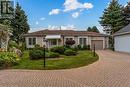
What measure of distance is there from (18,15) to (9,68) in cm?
3467

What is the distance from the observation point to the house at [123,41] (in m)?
30.7

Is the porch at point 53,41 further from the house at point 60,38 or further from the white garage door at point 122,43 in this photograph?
the white garage door at point 122,43

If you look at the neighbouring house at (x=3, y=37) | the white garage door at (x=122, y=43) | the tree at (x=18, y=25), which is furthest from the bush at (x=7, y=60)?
the tree at (x=18, y=25)

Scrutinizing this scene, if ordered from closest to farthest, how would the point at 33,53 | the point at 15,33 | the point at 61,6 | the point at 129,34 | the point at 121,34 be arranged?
the point at 33,53, the point at 129,34, the point at 121,34, the point at 61,6, the point at 15,33

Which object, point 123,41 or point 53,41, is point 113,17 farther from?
point 123,41

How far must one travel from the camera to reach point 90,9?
38531 millimetres

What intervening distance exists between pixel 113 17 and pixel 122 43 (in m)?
15.1

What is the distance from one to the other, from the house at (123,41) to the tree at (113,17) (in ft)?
36.1

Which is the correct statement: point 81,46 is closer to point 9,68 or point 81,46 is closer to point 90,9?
point 90,9

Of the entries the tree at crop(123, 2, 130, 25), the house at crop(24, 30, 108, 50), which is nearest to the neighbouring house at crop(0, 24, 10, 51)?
the house at crop(24, 30, 108, 50)

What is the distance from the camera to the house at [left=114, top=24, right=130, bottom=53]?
1208 inches

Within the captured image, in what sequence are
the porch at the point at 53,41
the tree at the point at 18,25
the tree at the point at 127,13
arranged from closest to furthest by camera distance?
the porch at the point at 53,41, the tree at the point at 127,13, the tree at the point at 18,25

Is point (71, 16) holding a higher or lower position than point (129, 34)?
Answer: higher

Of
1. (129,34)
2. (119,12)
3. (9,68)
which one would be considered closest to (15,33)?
(119,12)
